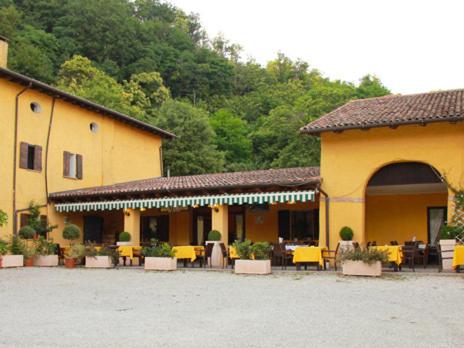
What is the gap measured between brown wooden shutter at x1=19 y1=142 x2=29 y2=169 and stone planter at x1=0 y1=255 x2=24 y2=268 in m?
3.75

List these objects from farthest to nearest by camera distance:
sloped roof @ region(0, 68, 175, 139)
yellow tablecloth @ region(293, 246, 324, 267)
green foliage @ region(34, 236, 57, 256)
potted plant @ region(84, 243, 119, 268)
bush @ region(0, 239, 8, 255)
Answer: sloped roof @ region(0, 68, 175, 139)
green foliage @ region(34, 236, 57, 256)
potted plant @ region(84, 243, 119, 268)
bush @ region(0, 239, 8, 255)
yellow tablecloth @ region(293, 246, 324, 267)

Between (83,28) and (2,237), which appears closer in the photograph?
(2,237)

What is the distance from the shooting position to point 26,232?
19.2 m

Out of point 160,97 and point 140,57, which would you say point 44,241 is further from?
point 140,57

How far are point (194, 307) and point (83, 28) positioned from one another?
4598cm

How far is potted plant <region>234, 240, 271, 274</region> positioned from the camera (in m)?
14.8

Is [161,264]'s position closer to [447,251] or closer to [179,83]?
[447,251]

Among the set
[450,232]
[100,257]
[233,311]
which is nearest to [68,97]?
[100,257]

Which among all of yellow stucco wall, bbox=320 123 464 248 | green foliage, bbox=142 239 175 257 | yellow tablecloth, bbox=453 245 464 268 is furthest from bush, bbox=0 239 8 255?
yellow tablecloth, bbox=453 245 464 268

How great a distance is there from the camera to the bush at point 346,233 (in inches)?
666

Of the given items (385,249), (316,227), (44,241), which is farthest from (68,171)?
(385,249)

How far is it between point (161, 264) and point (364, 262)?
5.86 metres

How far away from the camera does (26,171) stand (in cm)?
2030

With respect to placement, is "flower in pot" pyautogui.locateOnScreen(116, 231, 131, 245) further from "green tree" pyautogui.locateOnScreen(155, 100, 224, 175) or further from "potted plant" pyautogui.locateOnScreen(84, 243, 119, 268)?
"green tree" pyautogui.locateOnScreen(155, 100, 224, 175)
